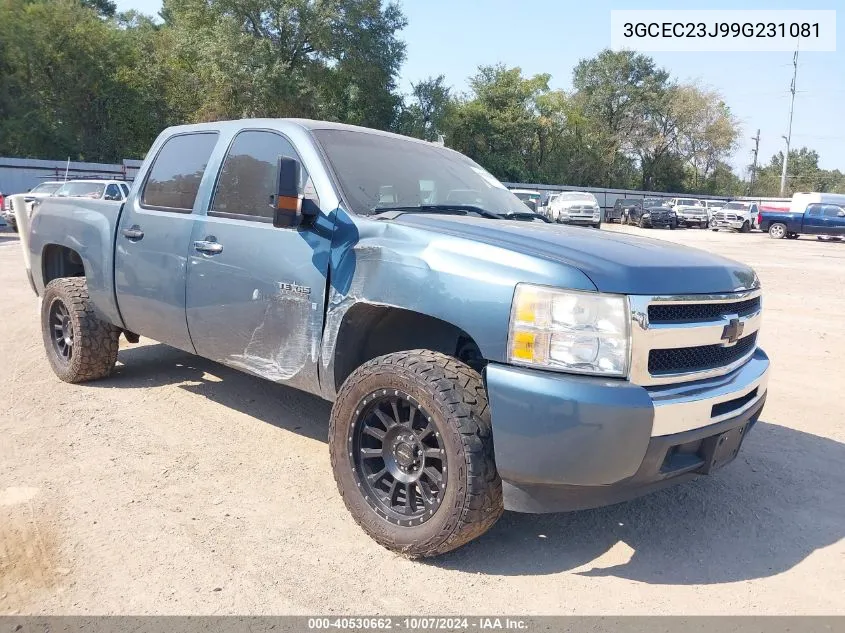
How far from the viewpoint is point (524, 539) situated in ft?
10.5

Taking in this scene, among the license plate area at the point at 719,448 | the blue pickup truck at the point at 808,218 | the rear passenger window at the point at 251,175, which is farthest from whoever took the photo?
the blue pickup truck at the point at 808,218

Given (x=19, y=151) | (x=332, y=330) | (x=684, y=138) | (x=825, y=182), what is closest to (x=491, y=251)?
(x=332, y=330)

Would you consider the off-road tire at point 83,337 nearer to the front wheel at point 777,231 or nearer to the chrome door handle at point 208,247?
the chrome door handle at point 208,247

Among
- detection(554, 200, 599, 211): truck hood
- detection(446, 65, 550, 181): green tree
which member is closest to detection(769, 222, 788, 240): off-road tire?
detection(554, 200, 599, 211): truck hood

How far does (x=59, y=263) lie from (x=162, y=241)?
209 centimetres

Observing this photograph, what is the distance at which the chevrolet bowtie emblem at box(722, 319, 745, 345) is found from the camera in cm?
297

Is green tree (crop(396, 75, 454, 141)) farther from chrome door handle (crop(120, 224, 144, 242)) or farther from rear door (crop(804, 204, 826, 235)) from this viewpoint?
chrome door handle (crop(120, 224, 144, 242))

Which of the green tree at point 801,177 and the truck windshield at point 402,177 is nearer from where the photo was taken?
the truck windshield at point 402,177

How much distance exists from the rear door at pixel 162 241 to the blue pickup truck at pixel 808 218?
31.7m

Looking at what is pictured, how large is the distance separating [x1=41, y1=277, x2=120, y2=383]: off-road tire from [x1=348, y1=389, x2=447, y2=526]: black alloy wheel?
2920 millimetres

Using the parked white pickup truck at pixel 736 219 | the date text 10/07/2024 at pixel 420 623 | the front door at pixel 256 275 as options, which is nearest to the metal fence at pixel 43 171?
the parked white pickup truck at pixel 736 219

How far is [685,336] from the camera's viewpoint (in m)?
2.76

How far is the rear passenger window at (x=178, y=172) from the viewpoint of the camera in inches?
169

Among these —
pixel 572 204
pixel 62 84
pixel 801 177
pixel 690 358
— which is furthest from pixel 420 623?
pixel 801 177
